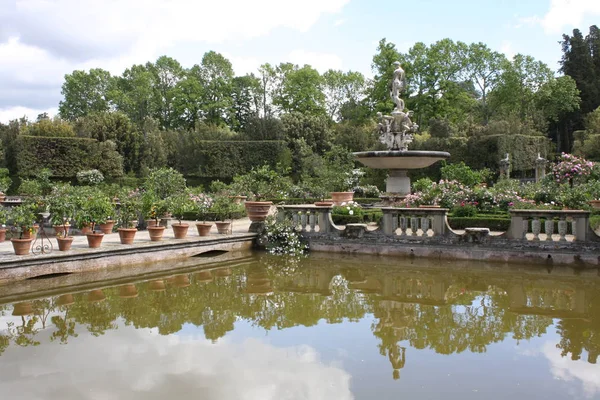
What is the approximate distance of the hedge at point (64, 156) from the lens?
27734 millimetres

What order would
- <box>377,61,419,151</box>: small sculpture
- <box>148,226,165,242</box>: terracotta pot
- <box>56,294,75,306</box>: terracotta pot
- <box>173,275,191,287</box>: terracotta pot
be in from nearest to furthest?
<box>56,294,75,306</box>: terracotta pot
<box>173,275,191,287</box>: terracotta pot
<box>148,226,165,242</box>: terracotta pot
<box>377,61,419,151</box>: small sculpture

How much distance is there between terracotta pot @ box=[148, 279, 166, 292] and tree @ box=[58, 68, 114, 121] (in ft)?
136

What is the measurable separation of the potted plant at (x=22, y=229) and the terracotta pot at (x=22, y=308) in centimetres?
176

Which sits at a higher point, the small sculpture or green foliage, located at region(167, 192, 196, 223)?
the small sculpture

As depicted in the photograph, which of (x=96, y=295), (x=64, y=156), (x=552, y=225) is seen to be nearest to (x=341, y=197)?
(x=552, y=225)

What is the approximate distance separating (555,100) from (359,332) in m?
35.9

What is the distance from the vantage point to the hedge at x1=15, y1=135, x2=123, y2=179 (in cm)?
2773

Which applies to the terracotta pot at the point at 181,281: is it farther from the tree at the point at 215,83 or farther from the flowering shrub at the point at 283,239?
the tree at the point at 215,83

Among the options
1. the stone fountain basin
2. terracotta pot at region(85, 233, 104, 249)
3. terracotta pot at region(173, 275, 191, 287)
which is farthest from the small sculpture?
terracotta pot at region(85, 233, 104, 249)

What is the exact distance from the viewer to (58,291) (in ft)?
27.6

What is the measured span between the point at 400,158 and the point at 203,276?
8192mm

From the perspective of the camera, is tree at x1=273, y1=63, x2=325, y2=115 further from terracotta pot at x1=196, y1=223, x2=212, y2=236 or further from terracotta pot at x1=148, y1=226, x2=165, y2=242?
terracotta pot at x1=148, y1=226, x2=165, y2=242

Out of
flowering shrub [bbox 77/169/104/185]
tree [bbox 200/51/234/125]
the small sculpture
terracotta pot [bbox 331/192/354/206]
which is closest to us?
the small sculpture

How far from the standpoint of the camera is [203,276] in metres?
9.79
